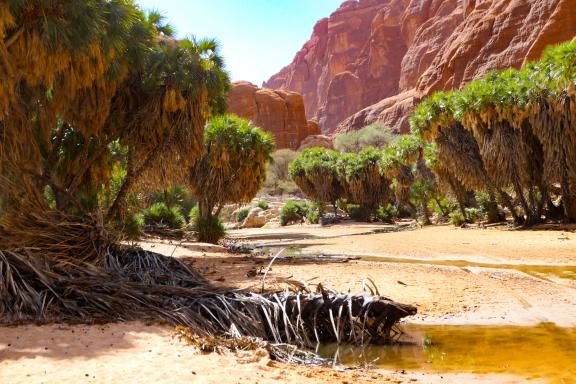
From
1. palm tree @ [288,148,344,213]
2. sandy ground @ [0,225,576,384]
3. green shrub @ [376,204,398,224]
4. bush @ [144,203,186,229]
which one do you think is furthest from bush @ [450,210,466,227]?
bush @ [144,203,186,229]

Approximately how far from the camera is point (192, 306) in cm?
625

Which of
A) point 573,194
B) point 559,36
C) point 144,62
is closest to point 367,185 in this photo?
point 573,194

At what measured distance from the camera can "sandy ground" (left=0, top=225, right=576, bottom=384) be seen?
4.10 m

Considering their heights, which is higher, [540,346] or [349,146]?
[349,146]

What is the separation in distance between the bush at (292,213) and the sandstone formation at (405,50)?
1121 inches

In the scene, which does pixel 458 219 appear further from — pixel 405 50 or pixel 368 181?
pixel 405 50

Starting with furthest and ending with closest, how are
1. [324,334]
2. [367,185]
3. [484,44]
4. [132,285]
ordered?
[484,44] < [367,185] < [132,285] < [324,334]

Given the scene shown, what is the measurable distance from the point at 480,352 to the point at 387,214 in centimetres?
3604

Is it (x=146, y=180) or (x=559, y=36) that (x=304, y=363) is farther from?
(x=559, y=36)

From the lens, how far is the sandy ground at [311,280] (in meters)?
4.10

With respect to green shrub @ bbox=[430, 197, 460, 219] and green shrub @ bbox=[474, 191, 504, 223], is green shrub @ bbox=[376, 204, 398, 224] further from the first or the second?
green shrub @ bbox=[474, 191, 504, 223]

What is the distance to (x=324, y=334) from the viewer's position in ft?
20.3

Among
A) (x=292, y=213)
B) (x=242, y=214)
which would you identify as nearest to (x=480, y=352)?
(x=292, y=213)

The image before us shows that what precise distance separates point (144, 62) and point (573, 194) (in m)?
18.6
